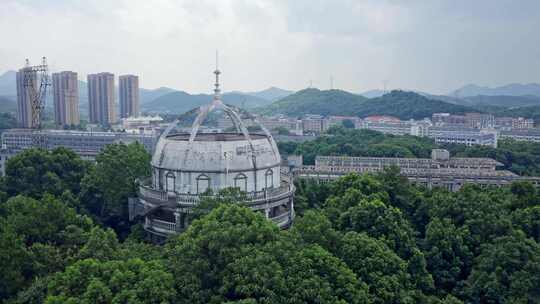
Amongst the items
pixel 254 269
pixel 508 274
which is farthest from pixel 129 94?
pixel 254 269

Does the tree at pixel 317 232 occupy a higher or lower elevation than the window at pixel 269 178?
lower

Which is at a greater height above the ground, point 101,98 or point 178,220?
point 101,98

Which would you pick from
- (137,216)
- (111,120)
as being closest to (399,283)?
(137,216)

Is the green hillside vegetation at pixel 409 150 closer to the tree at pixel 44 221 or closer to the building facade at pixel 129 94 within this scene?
the tree at pixel 44 221

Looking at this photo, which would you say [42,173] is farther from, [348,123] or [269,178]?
[348,123]

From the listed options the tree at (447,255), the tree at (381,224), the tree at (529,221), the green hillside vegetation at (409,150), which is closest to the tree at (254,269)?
the tree at (381,224)
